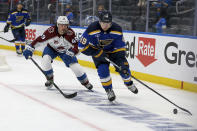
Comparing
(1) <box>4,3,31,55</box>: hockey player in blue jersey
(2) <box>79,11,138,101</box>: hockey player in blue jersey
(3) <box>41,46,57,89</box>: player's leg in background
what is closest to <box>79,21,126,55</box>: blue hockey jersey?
(2) <box>79,11,138,101</box>: hockey player in blue jersey

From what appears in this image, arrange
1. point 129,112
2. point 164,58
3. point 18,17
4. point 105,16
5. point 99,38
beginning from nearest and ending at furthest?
point 129,112
point 105,16
point 99,38
point 164,58
point 18,17

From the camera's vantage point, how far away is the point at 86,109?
16.6ft

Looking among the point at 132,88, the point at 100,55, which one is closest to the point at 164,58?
the point at 132,88

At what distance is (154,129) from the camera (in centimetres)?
414

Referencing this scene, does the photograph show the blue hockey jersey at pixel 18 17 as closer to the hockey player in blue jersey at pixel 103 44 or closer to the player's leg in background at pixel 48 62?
the player's leg in background at pixel 48 62

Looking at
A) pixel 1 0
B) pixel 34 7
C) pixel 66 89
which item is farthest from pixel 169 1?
pixel 1 0

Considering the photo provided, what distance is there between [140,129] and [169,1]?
4.26 metres

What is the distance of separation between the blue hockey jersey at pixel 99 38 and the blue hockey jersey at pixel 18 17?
587 cm

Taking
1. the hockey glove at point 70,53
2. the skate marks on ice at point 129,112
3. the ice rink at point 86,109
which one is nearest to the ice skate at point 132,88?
the ice rink at point 86,109

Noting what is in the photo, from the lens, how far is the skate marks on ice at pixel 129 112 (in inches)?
170

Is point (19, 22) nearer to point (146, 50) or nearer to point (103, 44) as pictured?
point (146, 50)

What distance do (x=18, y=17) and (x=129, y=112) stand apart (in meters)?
6.75

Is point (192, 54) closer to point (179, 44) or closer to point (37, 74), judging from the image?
point (179, 44)

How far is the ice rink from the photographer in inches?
167
